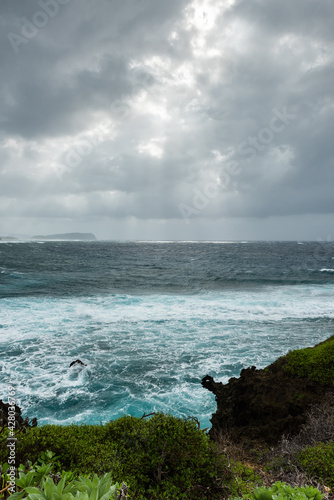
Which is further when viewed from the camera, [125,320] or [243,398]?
[125,320]

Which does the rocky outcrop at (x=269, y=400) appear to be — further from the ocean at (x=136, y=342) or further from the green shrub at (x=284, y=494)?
the green shrub at (x=284, y=494)

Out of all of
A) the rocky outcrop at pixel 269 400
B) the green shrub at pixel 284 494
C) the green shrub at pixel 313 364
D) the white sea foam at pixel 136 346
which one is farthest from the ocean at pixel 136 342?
the green shrub at pixel 284 494

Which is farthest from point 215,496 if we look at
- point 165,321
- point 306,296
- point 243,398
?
point 306,296

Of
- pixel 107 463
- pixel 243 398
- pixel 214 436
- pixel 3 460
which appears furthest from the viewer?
pixel 243 398

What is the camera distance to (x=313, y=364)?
8180 mm

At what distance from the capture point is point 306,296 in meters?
32.0

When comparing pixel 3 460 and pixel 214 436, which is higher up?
pixel 3 460

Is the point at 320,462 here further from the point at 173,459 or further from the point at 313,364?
the point at 313,364

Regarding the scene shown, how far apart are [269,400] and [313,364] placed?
1.85 m

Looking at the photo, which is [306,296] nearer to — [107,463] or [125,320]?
[125,320]

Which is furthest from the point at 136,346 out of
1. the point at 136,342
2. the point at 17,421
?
the point at 17,421

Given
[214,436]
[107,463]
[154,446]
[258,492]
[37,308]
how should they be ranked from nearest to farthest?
[258,492] < [107,463] < [154,446] < [214,436] < [37,308]

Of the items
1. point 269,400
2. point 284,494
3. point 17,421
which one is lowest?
point 269,400

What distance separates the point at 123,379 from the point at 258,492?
11.7 metres
